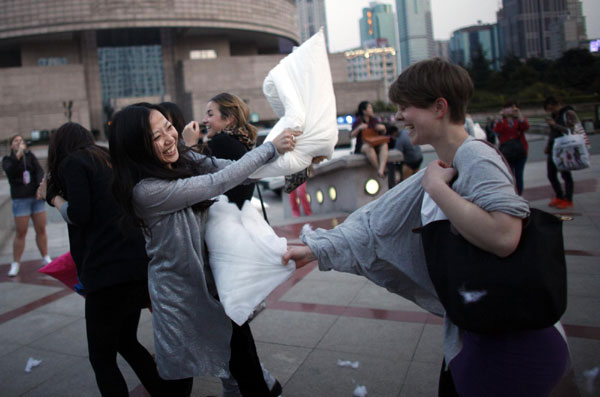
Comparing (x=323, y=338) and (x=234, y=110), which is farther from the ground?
(x=234, y=110)

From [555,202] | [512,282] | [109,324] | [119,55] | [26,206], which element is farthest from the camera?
[119,55]

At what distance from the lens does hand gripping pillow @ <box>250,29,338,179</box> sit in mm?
2273

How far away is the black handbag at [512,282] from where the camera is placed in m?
1.47

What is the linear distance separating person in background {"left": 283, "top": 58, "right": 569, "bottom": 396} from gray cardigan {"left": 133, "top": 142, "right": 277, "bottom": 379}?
463 millimetres

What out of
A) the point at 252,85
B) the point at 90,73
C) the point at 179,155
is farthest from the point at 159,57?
the point at 179,155

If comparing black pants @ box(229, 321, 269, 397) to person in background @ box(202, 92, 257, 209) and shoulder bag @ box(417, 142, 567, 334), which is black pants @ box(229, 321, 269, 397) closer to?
person in background @ box(202, 92, 257, 209)

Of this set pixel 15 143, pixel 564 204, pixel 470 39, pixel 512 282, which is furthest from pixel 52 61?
pixel 470 39

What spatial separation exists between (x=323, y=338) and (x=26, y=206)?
501 cm

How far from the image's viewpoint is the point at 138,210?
7.32 ft

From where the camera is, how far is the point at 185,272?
2273mm

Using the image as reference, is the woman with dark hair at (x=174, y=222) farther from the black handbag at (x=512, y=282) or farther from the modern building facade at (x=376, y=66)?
the modern building facade at (x=376, y=66)

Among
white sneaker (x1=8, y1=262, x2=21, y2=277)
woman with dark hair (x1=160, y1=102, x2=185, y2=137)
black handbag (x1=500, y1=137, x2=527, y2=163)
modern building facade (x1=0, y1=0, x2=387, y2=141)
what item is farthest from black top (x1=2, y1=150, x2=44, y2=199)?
modern building facade (x1=0, y1=0, x2=387, y2=141)

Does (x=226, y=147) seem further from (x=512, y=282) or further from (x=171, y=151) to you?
(x=512, y=282)

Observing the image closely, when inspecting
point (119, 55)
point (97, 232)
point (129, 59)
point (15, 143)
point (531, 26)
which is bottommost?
point (97, 232)
